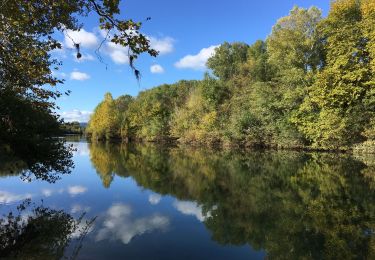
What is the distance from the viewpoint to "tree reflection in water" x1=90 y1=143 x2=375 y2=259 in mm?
8250

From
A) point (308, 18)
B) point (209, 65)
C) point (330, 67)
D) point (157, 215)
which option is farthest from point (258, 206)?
point (209, 65)

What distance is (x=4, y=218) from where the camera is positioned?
32.0 ft

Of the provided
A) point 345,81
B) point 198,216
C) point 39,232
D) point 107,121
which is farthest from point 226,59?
point 39,232

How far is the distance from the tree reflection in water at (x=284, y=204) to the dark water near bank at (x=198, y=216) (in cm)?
3

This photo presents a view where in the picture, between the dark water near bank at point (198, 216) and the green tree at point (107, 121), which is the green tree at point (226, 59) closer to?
the green tree at point (107, 121)

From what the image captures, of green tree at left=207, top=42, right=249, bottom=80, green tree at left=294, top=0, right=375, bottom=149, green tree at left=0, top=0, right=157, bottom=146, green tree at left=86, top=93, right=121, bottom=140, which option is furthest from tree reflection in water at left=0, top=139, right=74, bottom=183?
green tree at left=86, top=93, right=121, bottom=140

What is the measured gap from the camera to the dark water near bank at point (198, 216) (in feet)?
25.8

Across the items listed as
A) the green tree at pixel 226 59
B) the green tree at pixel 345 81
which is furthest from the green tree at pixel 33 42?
the green tree at pixel 226 59

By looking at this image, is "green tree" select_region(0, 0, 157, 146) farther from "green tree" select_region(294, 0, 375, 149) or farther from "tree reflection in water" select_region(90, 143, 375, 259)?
"green tree" select_region(294, 0, 375, 149)

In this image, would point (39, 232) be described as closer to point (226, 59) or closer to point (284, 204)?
point (284, 204)

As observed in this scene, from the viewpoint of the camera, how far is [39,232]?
829cm

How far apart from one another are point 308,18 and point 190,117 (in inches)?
1095

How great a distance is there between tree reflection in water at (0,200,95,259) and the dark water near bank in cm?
3

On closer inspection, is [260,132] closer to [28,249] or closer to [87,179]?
[87,179]
